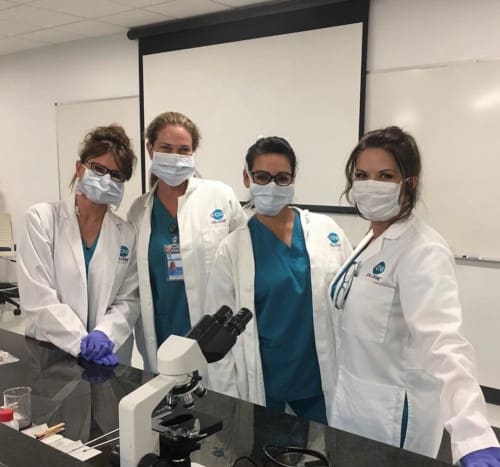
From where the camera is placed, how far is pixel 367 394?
1309 millimetres

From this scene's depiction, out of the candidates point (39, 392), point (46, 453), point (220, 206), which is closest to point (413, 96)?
point (220, 206)

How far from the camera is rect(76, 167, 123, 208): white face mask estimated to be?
5.74ft

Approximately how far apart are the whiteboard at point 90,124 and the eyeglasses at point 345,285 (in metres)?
3.27

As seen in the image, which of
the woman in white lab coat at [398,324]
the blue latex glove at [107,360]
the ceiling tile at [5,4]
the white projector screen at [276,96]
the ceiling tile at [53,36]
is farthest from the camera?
the ceiling tile at [53,36]

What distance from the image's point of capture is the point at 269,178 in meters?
1.65

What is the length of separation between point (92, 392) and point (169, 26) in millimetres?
3546

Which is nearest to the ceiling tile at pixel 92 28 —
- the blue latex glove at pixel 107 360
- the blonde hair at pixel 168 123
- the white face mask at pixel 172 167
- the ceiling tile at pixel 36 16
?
the ceiling tile at pixel 36 16

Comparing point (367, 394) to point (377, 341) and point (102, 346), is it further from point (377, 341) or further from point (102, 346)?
point (102, 346)

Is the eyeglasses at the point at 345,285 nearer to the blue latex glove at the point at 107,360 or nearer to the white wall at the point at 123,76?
the blue latex glove at the point at 107,360

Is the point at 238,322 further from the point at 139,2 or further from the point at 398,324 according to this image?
the point at 139,2

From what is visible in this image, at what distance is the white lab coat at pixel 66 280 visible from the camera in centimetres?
166

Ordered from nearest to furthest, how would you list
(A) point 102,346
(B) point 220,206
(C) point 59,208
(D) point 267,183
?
1. (A) point 102,346
2. (D) point 267,183
3. (C) point 59,208
4. (B) point 220,206

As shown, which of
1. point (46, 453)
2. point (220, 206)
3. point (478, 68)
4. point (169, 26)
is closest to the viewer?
point (46, 453)

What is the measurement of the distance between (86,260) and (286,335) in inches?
29.6
